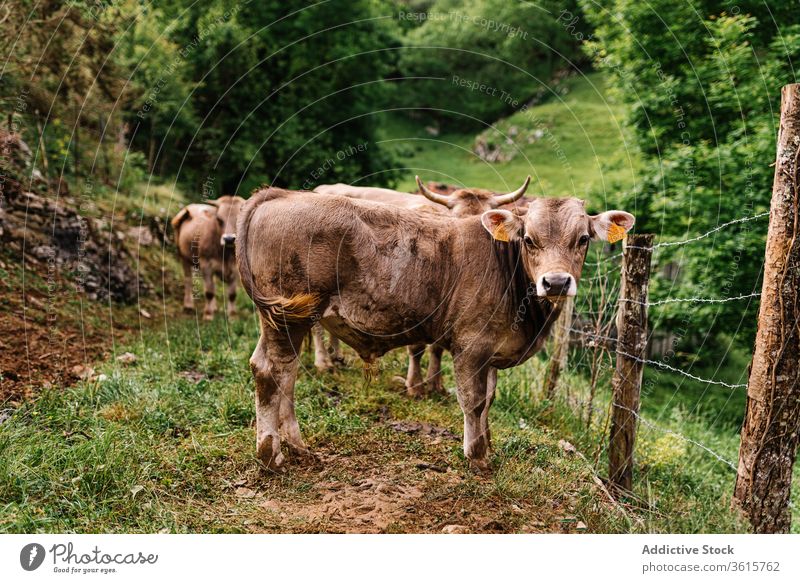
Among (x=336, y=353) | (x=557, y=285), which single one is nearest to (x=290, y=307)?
(x=557, y=285)

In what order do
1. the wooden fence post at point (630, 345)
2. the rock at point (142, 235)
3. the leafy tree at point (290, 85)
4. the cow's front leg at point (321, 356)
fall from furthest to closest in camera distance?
the leafy tree at point (290, 85) → the rock at point (142, 235) → the cow's front leg at point (321, 356) → the wooden fence post at point (630, 345)

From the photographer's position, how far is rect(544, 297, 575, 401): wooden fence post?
740 cm

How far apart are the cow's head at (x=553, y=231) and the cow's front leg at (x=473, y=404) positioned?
91cm

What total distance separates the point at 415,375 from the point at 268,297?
2.77m

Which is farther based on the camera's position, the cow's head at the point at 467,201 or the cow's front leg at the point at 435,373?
the cow's front leg at the point at 435,373

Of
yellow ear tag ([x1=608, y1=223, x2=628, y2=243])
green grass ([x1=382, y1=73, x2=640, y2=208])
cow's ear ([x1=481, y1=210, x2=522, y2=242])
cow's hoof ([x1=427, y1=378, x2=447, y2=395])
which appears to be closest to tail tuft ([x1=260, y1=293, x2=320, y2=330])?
cow's ear ([x1=481, y1=210, x2=522, y2=242])

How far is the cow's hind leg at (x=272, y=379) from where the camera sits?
5078 mm

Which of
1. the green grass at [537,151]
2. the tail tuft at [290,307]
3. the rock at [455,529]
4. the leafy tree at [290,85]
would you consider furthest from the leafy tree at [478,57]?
the rock at [455,529]

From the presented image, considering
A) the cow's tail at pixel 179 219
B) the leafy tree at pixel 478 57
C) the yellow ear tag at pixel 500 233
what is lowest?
the cow's tail at pixel 179 219

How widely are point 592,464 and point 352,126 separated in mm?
13434

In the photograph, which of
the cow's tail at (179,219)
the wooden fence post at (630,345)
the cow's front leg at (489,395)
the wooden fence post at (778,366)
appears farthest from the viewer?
the cow's tail at (179,219)

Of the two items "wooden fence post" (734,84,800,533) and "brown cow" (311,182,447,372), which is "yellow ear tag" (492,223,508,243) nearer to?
"wooden fence post" (734,84,800,533)

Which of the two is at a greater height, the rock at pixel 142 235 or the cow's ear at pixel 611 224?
the cow's ear at pixel 611 224

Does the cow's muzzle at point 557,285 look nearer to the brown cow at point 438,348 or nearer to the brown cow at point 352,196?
the brown cow at point 438,348
